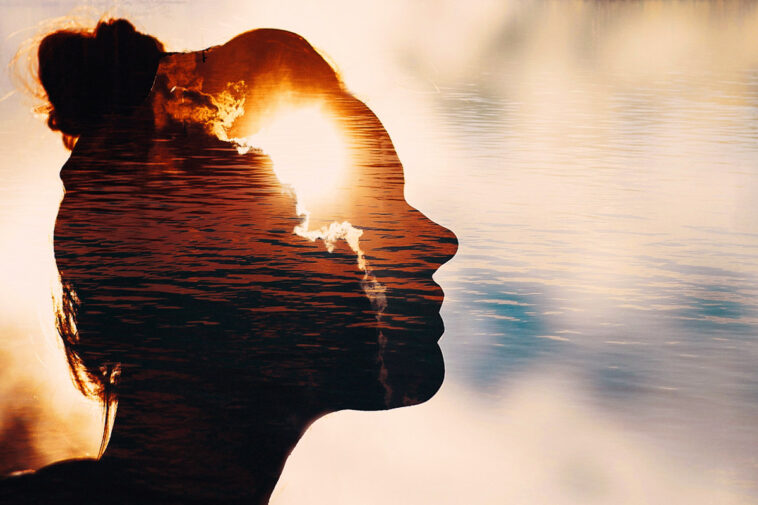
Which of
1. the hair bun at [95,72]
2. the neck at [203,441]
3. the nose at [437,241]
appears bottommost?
the neck at [203,441]

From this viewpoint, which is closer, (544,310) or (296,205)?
(544,310)

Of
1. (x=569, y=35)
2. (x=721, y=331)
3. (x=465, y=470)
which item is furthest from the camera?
(x=569, y=35)

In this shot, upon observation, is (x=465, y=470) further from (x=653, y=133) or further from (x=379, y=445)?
(x=653, y=133)

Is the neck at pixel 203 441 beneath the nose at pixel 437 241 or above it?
beneath

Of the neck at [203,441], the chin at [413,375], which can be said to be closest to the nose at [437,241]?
the chin at [413,375]

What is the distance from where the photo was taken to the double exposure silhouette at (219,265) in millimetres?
1342

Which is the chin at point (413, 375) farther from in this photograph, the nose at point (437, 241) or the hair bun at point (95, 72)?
the hair bun at point (95, 72)

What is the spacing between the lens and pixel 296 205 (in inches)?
60.6

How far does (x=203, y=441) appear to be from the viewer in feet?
4.40

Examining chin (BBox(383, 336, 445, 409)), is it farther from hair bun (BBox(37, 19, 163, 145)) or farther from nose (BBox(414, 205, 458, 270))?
hair bun (BBox(37, 19, 163, 145))

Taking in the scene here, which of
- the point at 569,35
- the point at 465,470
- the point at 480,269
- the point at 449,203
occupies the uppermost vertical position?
the point at 569,35

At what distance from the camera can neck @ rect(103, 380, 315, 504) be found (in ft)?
4.25

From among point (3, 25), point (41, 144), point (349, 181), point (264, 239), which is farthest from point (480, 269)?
point (3, 25)

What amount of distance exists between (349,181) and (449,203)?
230 millimetres
